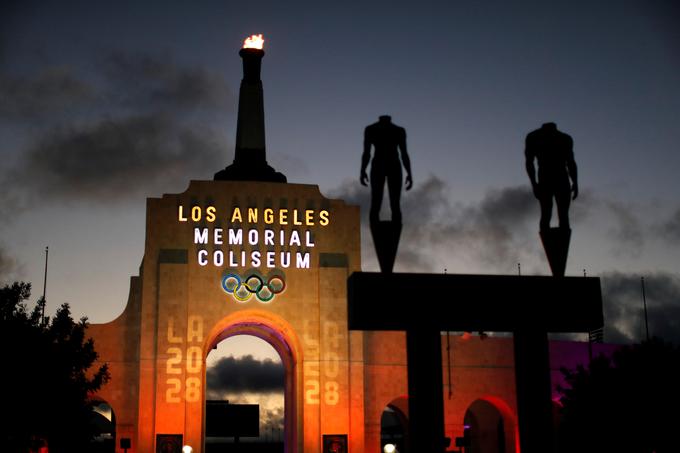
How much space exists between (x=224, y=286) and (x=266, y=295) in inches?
85.8

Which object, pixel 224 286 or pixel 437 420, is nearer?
pixel 437 420

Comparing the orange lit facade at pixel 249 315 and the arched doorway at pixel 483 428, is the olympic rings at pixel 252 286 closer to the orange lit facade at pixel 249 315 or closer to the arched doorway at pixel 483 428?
the orange lit facade at pixel 249 315

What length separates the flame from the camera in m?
56.7

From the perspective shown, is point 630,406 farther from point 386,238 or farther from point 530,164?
point 386,238

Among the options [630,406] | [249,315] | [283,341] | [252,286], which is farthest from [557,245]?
[283,341]

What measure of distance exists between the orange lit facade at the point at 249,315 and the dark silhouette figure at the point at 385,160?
3393 centimetres

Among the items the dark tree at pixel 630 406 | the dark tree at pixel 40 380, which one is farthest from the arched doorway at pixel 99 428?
the dark tree at pixel 630 406

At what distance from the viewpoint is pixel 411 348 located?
17688 mm

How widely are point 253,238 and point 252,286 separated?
2458 millimetres

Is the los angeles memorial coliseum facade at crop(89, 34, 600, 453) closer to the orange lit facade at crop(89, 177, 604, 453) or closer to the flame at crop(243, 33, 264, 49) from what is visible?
the orange lit facade at crop(89, 177, 604, 453)

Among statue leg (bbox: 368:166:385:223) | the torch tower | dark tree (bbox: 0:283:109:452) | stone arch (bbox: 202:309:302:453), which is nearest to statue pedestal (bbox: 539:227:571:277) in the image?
statue leg (bbox: 368:166:385:223)

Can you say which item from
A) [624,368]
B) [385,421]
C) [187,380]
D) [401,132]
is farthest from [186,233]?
[385,421]

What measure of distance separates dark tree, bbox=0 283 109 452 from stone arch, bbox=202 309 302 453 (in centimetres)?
1030

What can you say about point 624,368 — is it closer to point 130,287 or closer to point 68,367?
point 68,367
